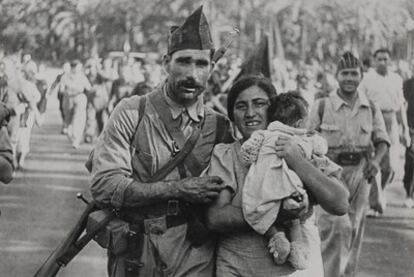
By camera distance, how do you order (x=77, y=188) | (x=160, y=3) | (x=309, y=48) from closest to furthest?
(x=160, y=3) → (x=77, y=188) → (x=309, y=48)

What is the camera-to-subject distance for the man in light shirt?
759 cm

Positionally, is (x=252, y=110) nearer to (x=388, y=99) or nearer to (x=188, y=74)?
(x=188, y=74)

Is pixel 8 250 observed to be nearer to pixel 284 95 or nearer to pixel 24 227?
pixel 24 227

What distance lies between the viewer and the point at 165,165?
3303mm

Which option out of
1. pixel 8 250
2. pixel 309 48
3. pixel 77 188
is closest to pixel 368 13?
pixel 309 48

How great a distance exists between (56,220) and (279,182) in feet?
15.8

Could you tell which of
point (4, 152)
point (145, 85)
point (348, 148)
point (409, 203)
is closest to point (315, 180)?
point (4, 152)

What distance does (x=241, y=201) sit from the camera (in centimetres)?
306

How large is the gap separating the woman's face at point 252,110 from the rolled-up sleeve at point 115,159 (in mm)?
463

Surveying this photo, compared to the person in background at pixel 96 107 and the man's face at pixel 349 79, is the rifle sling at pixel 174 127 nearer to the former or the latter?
the man's face at pixel 349 79

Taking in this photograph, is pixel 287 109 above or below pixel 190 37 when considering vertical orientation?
below

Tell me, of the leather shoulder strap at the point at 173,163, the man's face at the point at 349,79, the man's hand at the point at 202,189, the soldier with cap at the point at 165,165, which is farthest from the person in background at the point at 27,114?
the man's hand at the point at 202,189

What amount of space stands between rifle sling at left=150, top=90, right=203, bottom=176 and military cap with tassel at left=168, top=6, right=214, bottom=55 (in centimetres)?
22

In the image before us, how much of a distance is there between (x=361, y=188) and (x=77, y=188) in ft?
9.95
